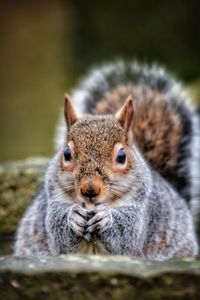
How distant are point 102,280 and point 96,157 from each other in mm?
827

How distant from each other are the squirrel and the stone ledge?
61cm

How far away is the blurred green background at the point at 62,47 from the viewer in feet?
28.8

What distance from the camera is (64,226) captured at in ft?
10.6

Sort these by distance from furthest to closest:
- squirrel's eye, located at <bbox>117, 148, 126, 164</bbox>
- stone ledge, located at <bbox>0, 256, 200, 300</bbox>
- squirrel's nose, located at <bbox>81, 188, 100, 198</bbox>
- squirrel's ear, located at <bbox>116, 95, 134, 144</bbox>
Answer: squirrel's ear, located at <bbox>116, 95, 134, 144</bbox>, squirrel's eye, located at <bbox>117, 148, 126, 164</bbox>, squirrel's nose, located at <bbox>81, 188, 100, 198</bbox>, stone ledge, located at <bbox>0, 256, 200, 300</bbox>

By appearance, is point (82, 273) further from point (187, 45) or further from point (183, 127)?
point (187, 45)

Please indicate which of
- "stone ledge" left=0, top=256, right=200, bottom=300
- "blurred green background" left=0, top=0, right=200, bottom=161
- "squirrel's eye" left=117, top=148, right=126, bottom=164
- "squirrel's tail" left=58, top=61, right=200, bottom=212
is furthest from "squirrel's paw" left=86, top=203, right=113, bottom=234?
"blurred green background" left=0, top=0, right=200, bottom=161

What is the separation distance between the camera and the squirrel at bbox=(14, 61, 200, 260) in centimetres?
308

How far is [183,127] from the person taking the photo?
14.8 ft

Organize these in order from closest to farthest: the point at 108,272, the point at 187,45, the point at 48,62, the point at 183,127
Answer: the point at 108,272
the point at 183,127
the point at 187,45
the point at 48,62

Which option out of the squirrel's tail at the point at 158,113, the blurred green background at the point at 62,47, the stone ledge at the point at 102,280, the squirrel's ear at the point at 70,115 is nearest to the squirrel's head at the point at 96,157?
the squirrel's ear at the point at 70,115

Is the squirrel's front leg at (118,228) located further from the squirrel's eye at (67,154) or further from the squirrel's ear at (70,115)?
the squirrel's ear at (70,115)

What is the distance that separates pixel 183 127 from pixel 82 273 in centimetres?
229

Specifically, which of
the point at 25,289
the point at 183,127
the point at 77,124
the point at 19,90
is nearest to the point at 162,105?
the point at 183,127

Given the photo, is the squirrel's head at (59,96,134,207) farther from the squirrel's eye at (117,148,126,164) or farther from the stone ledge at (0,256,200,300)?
the stone ledge at (0,256,200,300)
